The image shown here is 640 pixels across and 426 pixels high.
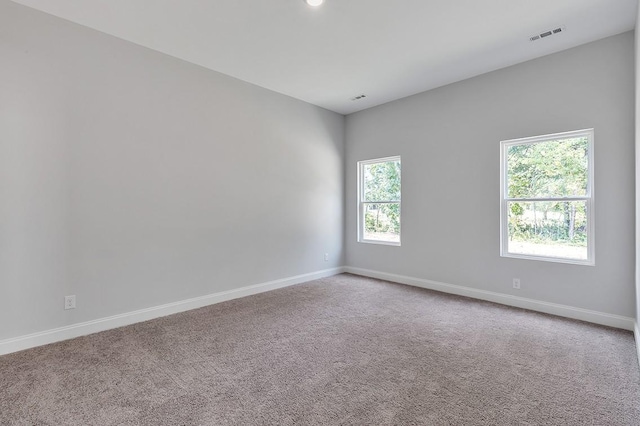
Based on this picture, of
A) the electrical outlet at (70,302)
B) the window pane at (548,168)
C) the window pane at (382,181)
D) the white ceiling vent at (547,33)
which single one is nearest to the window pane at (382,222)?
the window pane at (382,181)

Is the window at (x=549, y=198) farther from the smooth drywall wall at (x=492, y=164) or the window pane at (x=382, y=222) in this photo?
the window pane at (x=382, y=222)

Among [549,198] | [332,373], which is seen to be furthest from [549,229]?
[332,373]

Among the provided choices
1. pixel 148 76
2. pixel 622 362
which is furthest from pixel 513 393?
pixel 148 76

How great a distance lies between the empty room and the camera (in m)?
2.06

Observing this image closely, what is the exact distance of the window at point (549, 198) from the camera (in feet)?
10.8

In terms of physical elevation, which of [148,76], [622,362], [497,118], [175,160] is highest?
[148,76]

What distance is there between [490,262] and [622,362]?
5.41 feet

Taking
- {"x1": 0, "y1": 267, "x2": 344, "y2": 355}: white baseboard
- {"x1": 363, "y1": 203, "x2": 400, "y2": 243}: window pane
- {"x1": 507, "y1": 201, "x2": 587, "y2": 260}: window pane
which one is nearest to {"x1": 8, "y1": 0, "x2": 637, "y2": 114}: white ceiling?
{"x1": 507, "y1": 201, "x2": 587, "y2": 260}: window pane

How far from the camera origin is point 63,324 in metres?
2.79

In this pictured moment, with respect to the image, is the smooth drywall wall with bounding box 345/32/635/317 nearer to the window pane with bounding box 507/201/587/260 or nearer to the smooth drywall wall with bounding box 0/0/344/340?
the window pane with bounding box 507/201/587/260

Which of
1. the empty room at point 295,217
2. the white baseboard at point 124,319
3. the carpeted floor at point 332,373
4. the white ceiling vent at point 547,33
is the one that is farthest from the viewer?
the white ceiling vent at point 547,33

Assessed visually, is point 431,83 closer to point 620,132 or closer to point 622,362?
point 620,132

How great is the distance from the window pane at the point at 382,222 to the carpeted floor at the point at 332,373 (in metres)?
1.83

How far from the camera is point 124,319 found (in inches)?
123
